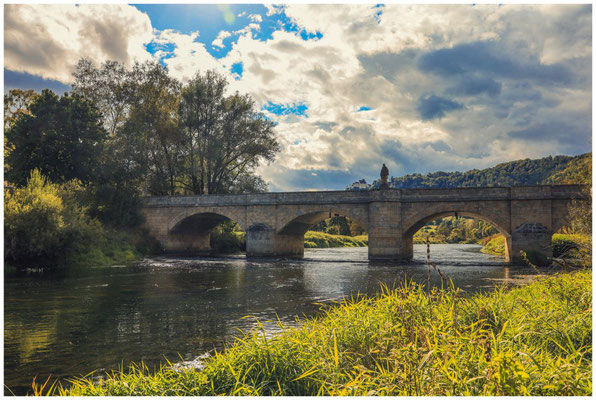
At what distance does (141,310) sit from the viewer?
45.4 feet

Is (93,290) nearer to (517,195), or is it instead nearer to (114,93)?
(517,195)

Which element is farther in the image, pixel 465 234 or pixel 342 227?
pixel 465 234

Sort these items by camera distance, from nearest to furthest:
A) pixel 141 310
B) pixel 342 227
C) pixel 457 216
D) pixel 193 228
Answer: pixel 141 310, pixel 457 216, pixel 193 228, pixel 342 227

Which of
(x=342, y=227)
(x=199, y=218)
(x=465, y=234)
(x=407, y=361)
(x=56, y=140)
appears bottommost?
(x=407, y=361)

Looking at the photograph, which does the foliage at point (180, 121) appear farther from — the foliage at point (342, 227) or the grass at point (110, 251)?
the foliage at point (342, 227)

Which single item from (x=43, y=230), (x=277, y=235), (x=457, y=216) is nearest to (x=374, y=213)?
(x=457, y=216)

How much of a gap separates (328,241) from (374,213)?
28631mm

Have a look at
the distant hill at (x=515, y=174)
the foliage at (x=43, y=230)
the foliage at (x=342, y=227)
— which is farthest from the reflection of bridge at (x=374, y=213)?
the distant hill at (x=515, y=174)

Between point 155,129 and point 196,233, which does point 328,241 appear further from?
point 155,129

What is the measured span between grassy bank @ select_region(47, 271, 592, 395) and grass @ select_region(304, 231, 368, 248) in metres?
51.7

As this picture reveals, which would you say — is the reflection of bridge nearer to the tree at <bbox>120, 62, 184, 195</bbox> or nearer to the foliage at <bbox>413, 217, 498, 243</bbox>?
the tree at <bbox>120, 62, 184, 195</bbox>

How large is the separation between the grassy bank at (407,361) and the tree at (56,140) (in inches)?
1337

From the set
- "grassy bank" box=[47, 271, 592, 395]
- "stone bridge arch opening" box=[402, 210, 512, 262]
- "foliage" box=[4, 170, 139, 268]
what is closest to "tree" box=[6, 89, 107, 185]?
"foliage" box=[4, 170, 139, 268]

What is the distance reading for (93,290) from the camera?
707 inches
